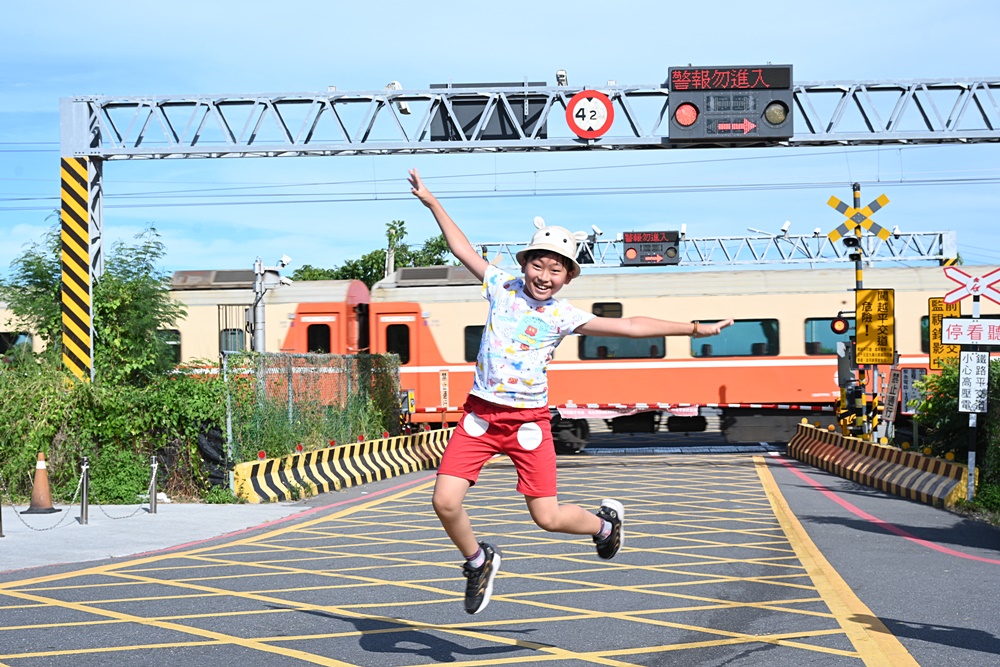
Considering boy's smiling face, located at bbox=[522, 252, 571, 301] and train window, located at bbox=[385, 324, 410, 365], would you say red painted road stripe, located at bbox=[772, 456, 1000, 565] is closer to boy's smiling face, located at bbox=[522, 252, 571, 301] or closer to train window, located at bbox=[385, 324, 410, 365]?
boy's smiling face, located at bbox=[522, 252, 571, 301]

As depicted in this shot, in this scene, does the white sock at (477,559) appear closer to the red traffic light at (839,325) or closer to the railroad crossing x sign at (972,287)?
the railroad crossing x sign at (972,287)

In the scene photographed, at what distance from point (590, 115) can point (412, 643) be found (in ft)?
47.4

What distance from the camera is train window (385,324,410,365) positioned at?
2720 cm

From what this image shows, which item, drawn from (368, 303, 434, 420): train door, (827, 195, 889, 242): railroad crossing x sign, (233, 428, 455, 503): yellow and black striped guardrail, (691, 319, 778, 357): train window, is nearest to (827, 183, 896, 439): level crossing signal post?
(827, 195, 889, 242): railroad crossing x sign

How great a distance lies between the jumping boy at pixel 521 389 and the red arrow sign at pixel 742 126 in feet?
47.1

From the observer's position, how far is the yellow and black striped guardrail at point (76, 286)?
16.2 meters

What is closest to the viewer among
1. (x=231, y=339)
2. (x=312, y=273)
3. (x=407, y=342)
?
(x=231, y=339)

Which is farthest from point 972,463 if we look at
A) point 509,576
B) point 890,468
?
point 509,576

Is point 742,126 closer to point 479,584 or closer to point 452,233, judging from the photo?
point 452,233

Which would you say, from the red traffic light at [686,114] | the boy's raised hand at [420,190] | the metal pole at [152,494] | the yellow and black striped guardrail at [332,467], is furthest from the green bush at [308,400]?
the boy's raised hand at [420,190]

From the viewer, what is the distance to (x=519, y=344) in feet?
19.5

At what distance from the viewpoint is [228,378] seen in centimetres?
1509

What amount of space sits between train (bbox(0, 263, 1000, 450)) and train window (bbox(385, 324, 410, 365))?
0.05 m

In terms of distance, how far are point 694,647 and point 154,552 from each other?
5722mm
